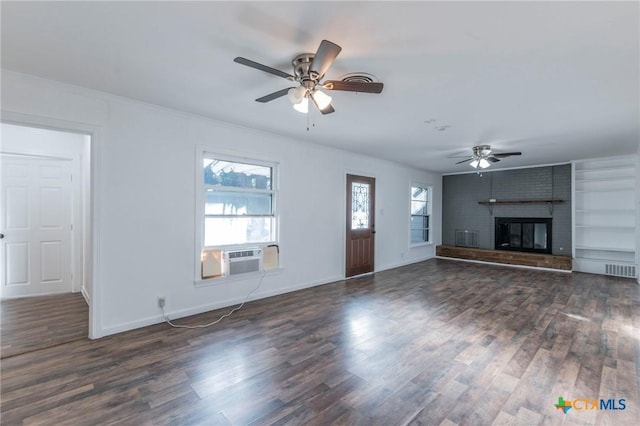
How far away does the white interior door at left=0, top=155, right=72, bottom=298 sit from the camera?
441 centimetres

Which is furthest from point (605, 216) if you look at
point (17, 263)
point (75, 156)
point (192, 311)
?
point (17, 263)

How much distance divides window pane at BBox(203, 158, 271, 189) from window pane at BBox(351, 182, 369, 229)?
2084 millimetres

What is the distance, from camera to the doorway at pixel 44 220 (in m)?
4.29

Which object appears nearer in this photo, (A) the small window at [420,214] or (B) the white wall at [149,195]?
(B) the white wall at [149,195]

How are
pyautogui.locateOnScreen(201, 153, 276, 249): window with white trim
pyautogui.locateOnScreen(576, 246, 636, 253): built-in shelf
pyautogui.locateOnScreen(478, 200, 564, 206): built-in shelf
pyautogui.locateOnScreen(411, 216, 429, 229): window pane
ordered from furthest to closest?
pyautogui.locateOnScreen(411, 216, 429, 229): window pane
pyautogui.locateOnScreen(478, 200, 564, 206): built-in shelf
pyautogui.locateOnScreen(576, 246, 636, 253): built-in shelf
pyautogui.locateOnScreen(201, 153, 276, 249): window with white trim

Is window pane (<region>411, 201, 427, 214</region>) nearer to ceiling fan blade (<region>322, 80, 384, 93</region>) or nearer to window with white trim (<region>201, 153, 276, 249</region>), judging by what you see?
window with white trim (<region>201, 153, 276, 249</region>)

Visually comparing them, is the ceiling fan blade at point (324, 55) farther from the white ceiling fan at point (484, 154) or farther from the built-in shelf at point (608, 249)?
the built-in shelf at point (608, 249)

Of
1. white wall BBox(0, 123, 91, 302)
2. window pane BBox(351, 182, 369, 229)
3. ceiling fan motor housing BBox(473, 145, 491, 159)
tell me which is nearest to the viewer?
white wall BBox(0, 123, 91, 302)

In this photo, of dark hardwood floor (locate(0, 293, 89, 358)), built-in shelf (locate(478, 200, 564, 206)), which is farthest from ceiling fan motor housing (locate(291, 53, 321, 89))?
built-in shelf (locate(478, 200, 564, 206))

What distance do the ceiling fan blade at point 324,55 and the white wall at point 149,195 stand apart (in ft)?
7.71

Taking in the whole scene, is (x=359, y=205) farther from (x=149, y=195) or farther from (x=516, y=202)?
(x=516, y=202)

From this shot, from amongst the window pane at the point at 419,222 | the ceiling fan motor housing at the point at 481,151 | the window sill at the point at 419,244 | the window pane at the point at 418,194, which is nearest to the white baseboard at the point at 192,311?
the window sill at the point at 419,244

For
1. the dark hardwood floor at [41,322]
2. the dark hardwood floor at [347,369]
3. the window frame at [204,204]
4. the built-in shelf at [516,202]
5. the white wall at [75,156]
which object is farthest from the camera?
the built-in shelf at [516,202]

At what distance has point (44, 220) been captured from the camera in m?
4.63
